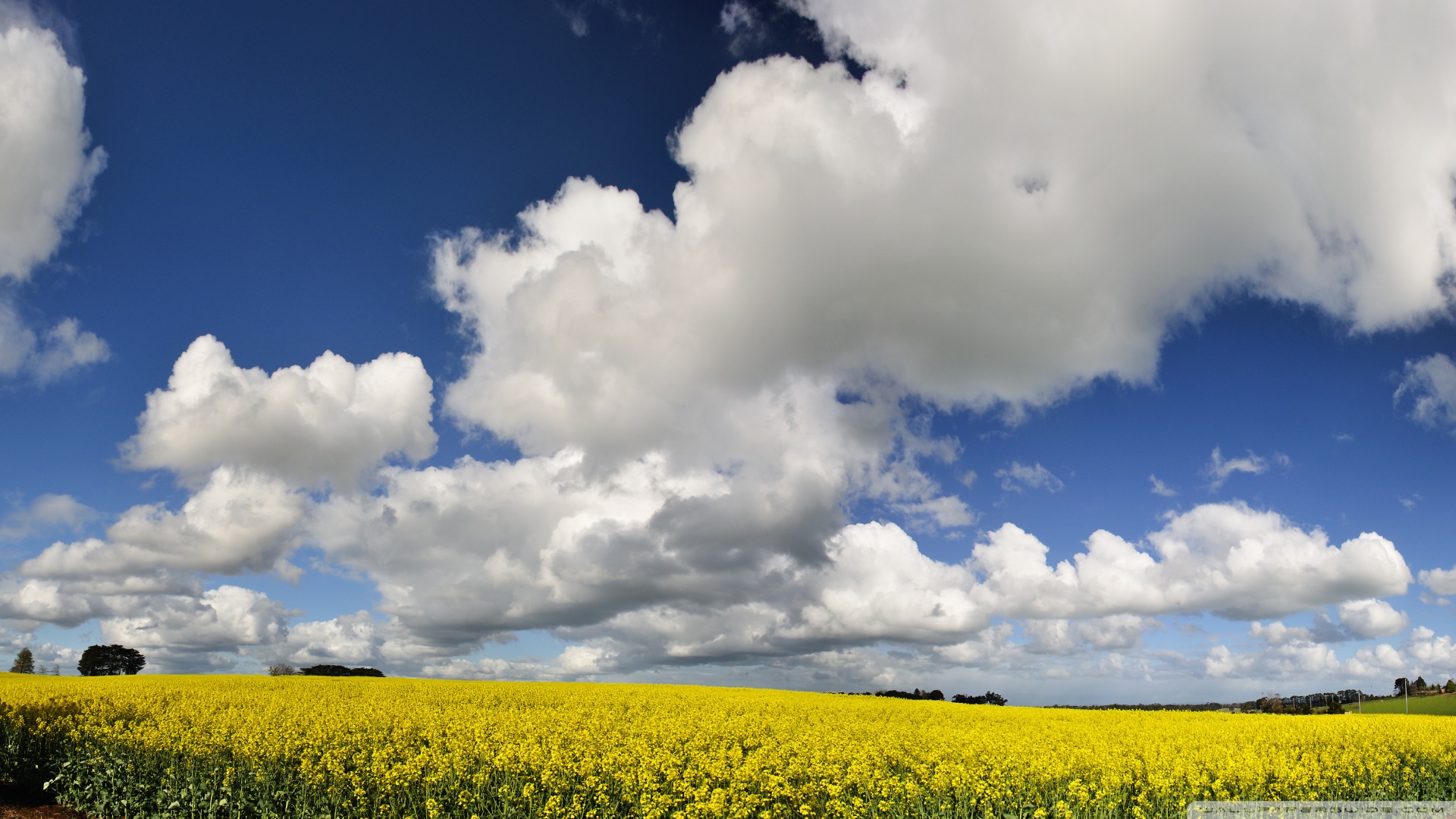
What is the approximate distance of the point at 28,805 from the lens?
17594 millimetres

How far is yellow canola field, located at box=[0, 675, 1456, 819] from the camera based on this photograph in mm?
12664

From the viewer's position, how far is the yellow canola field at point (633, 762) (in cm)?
1266

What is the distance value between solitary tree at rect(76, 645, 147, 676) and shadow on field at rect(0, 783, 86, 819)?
8413 centimetres

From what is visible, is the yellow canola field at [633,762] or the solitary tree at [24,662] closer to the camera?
the yellow canola field at [633,762]

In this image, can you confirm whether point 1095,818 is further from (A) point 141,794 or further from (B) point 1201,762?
(A) point 141,794

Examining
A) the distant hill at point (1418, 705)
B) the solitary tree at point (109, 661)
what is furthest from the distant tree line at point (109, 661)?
the distant hill at point (1418, 705)

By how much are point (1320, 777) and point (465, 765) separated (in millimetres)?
21740

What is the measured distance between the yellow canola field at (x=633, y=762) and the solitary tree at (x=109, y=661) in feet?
246

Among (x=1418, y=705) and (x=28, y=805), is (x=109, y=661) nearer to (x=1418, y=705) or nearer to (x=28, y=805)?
(x=28, y=805)

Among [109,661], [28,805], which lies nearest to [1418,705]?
[28,805]

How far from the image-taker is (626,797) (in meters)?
12.0

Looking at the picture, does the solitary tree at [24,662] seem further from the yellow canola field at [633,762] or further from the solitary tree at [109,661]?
the yellow canola field at [633,762]

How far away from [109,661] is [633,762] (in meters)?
105

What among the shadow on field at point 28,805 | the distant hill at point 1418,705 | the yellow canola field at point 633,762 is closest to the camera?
the yellow canola field at point 633,762
